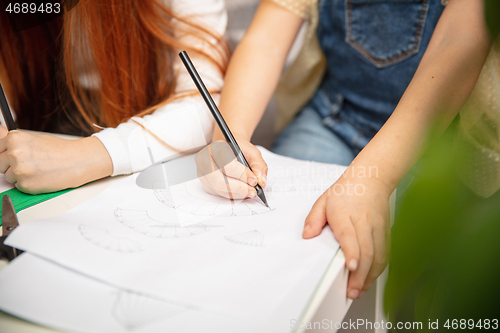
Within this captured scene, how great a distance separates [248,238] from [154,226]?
0.26ft

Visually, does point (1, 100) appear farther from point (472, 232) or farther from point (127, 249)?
point (472, 232)

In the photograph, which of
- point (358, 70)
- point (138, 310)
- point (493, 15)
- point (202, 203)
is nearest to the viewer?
point (493, 15)

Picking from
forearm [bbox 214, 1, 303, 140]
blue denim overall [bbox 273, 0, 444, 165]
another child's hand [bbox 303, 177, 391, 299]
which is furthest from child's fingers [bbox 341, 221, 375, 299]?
blue denim overall [bbox 273, 0, 444, 165]

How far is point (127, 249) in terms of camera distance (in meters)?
0.23

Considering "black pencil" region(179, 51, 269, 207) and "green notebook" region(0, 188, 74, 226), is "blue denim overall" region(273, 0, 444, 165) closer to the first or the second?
"black pencil" region(179, 51, 269, 207)

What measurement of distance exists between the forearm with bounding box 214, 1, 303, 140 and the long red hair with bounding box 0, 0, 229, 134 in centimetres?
5

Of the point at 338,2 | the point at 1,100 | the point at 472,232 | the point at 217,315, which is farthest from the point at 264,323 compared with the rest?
the point at 338,2

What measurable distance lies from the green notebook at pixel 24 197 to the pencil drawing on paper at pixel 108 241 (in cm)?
10

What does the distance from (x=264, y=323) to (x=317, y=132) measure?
469mm

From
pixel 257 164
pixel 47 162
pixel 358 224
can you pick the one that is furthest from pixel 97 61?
pixel 358 224

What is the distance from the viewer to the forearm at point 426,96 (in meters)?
0.31

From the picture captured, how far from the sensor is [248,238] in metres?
0.25

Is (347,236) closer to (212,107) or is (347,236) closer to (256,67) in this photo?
(212,107)
